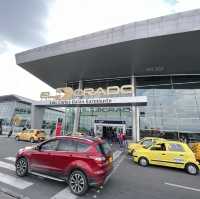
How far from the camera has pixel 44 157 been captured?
5914 millimetres

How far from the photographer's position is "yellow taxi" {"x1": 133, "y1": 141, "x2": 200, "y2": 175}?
871cm

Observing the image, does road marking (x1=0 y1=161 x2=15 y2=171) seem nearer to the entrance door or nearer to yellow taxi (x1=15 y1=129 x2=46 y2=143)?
yellow taxi (x1=15 y1=129 x2=46 y2=143)

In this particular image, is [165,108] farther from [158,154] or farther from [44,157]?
[44,157]

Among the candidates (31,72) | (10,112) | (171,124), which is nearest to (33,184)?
(171,124)

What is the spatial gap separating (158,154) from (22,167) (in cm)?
700

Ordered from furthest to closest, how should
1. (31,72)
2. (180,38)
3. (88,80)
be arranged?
(88,80)
(31,72)
(180,38)

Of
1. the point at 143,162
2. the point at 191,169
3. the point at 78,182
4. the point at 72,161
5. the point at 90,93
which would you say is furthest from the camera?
the point at 90,93

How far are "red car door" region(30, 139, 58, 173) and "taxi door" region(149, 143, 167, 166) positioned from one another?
6049 millimetres

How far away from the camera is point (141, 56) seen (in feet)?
61.5

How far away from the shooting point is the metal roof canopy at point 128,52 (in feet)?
49.7

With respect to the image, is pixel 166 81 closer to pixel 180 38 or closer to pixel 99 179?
pixel 180 38

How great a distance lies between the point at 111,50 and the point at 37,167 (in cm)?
1482

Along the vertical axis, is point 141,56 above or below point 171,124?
above

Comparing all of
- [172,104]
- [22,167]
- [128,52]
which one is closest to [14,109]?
[128,52]
